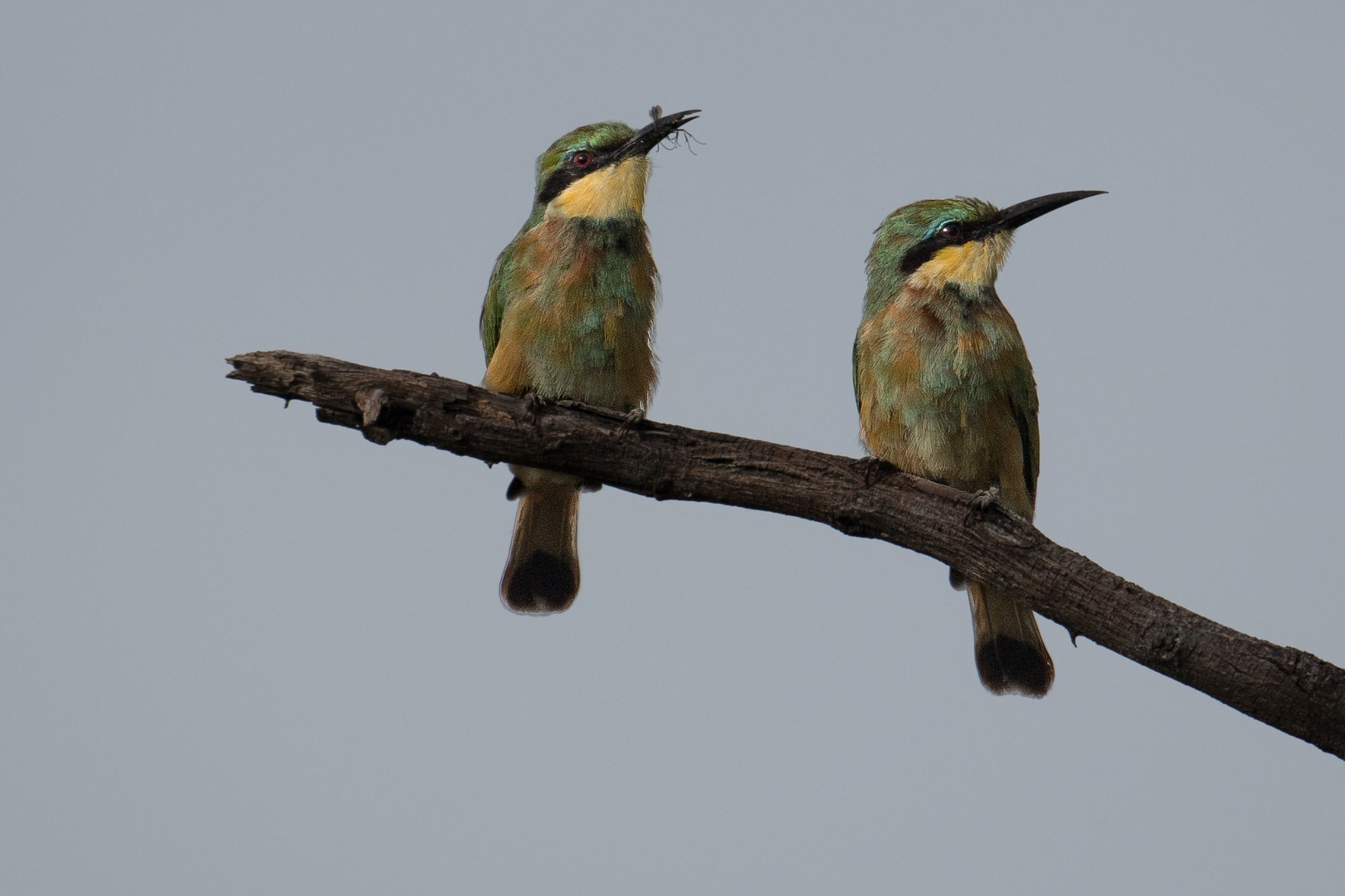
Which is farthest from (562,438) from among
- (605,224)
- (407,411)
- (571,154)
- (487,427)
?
(571,154)

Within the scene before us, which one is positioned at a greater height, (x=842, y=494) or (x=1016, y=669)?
(x=842, y=494)

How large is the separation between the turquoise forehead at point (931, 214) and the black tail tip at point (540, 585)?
2.18 meters

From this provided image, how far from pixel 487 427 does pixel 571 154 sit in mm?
1979

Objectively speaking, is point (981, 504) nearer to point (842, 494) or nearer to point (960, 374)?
point (842, 494)

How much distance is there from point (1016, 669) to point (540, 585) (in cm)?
221

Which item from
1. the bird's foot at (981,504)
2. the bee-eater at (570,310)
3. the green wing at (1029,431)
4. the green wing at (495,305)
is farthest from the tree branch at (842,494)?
the green wing at (495,305)

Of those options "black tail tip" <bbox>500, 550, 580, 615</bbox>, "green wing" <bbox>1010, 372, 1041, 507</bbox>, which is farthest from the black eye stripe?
"black tail tip" <bbox>500, 550, 580, 615</bbox>

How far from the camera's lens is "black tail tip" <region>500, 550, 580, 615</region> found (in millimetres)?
6750

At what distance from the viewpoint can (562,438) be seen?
5.44 metres

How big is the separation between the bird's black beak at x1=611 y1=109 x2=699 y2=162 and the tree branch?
1.62 metres

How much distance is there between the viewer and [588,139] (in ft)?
22.2

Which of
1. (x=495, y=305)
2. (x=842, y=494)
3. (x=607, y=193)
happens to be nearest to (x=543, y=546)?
(x=495, y=305)

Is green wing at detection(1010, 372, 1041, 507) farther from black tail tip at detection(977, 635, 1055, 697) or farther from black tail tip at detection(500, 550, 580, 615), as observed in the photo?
black tail tip at detection(500, 550, 580, 615)

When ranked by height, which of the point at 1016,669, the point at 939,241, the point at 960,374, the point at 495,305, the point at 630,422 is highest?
the point at 939,241
